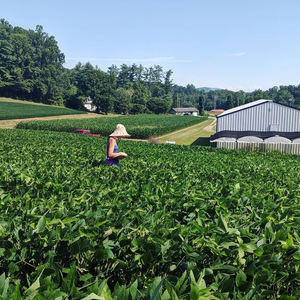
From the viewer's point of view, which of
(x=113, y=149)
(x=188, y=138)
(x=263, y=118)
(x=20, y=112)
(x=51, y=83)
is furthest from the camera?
(x=51, y=83)

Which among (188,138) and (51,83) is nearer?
(188,138)

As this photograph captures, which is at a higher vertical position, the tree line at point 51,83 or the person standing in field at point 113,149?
the tree line at point 51,83

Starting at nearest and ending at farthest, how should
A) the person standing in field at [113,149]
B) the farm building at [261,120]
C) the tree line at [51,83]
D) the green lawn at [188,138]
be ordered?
the person standing in field at [113,149] < the farm building at [261,120] < the green lawn at [188,138] < the tree line at [51,83]

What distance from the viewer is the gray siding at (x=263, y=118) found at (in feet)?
96.0

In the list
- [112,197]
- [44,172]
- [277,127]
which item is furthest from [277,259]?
[277,127]

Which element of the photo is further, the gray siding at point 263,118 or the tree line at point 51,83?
the tree line at point 51,83

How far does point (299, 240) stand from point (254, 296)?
1119 mm

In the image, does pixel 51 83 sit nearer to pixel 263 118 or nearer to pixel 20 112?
pixel 20 112

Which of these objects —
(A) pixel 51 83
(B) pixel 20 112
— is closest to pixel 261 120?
(B) pixel 20 112

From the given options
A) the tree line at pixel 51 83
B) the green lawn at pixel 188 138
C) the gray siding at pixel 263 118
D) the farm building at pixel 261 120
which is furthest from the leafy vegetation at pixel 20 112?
the gray siding at pixel 263 118

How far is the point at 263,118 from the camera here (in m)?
29.7

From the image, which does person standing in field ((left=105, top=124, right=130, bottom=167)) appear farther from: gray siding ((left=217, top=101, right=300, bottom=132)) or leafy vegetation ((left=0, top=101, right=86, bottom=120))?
leafy vegetation ((left=0, top=101, right=86, bottom=120))

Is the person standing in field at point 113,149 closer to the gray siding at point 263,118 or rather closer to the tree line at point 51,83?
the gray siding at point 263,118

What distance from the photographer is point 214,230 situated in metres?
2.73
